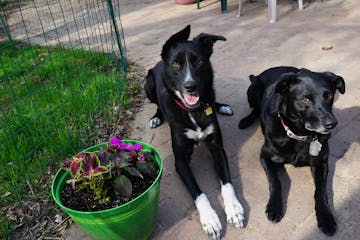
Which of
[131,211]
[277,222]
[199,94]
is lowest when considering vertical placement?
[277,222]

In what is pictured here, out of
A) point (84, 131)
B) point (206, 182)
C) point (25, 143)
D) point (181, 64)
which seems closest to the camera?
point (181, 64)

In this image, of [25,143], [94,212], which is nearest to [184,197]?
[94,212]

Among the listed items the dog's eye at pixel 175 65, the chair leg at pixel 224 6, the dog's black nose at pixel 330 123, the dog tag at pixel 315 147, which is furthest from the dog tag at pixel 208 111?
the chair leg at pixel 224 6

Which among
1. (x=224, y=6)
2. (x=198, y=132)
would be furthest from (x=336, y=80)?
(x=224, y=6)

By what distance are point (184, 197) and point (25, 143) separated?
151 centimetres

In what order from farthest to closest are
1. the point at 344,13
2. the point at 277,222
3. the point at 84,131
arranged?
1. the point at 344,13
2. the point at 84,131
3. the point at 277,222

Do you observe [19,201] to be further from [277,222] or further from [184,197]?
[277,222]

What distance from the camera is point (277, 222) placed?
2.17 meters

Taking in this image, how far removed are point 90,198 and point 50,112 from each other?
1.66 meters

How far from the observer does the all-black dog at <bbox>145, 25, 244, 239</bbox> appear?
2.29 m

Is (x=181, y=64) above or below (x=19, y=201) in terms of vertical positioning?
above

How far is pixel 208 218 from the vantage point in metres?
2.17

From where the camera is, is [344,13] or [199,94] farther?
[344,13]

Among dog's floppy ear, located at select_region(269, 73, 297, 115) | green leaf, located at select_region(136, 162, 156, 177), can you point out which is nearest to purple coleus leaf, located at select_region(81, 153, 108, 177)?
green leaf, located at select_region(136, 162, 156, 177)
